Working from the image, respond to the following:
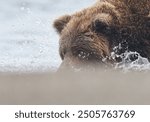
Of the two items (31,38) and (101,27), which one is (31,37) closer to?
(31,38)

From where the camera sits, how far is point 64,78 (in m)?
0.69

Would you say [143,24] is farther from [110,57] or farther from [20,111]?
[20,111]

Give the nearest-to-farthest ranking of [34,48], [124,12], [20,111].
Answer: [20,111] < [124,12] < [34,48]

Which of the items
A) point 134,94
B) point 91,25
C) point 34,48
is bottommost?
point 134,94

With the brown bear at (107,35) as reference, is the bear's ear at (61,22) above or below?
above

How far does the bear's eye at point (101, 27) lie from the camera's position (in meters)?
2.23

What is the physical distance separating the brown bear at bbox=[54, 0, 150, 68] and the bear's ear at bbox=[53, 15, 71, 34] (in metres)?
0.21

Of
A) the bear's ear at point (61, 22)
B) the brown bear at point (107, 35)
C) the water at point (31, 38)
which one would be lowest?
the brown bear at point (107, 35)

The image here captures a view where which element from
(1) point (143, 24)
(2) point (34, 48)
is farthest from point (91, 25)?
(2) point (34, 48)

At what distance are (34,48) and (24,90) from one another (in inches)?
145

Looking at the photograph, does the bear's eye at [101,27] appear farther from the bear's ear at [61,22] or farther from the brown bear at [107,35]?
the bear's ear at [61,22]

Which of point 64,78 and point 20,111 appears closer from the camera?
point 64,78

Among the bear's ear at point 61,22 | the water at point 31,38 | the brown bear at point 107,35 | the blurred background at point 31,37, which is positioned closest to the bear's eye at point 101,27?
the brown bear at point 107,35

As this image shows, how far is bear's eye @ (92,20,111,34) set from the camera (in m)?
2.23
